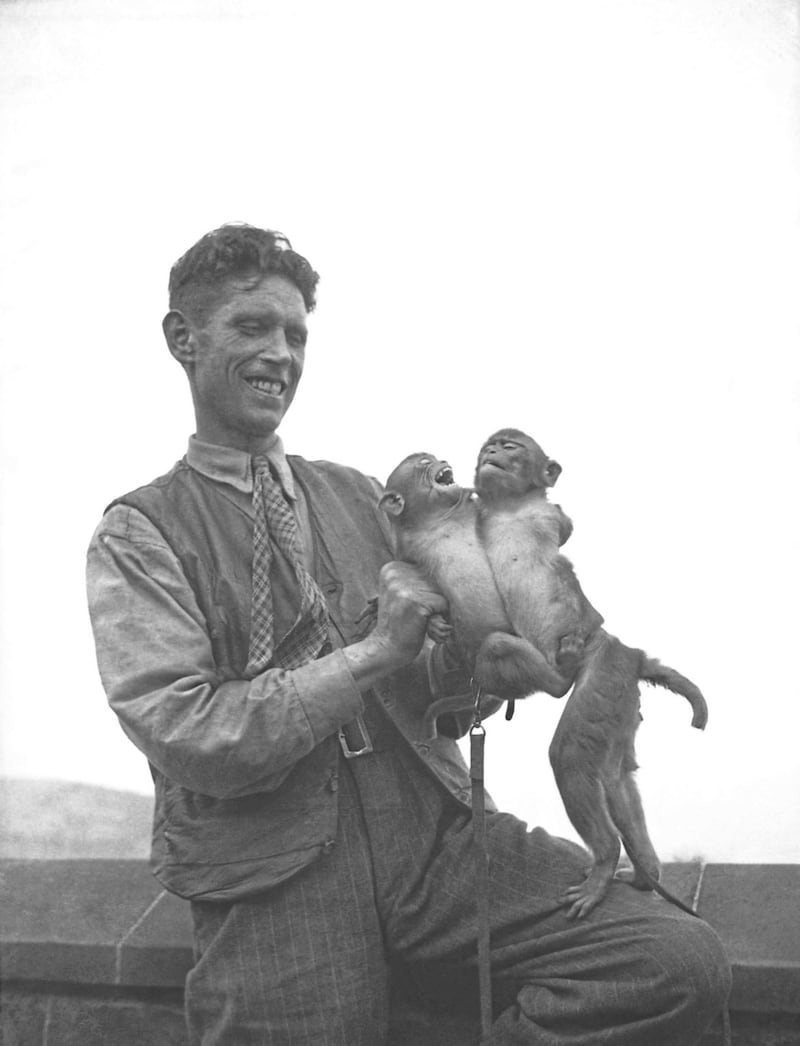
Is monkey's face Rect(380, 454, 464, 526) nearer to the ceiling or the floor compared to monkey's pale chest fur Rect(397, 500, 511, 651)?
nearer to the ceiling

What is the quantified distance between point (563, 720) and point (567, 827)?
74.7 inches

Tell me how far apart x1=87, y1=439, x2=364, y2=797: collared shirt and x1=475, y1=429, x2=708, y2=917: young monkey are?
1.01 feet

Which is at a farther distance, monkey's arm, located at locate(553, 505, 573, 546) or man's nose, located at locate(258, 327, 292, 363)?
man's nose, located at locate(258, 327, 292, 363)

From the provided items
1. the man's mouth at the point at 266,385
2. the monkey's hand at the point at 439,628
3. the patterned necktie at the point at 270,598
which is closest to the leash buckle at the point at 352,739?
the patterned necktie at the point at 270,598

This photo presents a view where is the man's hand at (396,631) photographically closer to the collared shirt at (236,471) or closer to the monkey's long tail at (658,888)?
the collared shirt at (236,471)

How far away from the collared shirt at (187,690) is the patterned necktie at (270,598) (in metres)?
0.08

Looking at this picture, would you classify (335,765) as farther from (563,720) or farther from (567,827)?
(567,827)

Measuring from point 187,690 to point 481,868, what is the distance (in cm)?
53

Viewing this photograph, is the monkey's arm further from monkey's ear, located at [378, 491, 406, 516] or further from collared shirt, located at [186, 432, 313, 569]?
collared shirt, located at [186, 432, 313, 569]

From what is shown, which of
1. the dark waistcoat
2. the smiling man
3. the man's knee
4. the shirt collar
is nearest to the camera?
the man's knee

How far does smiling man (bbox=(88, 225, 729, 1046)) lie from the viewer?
7.72ft

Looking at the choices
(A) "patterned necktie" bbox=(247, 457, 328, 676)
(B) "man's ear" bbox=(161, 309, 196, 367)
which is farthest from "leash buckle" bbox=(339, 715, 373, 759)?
(B) "man's ear" bbox=(161, 309, 196, 367)

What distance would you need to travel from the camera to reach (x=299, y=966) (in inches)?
95.0

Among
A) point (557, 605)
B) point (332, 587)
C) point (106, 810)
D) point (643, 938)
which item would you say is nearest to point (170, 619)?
point (332, 587)
